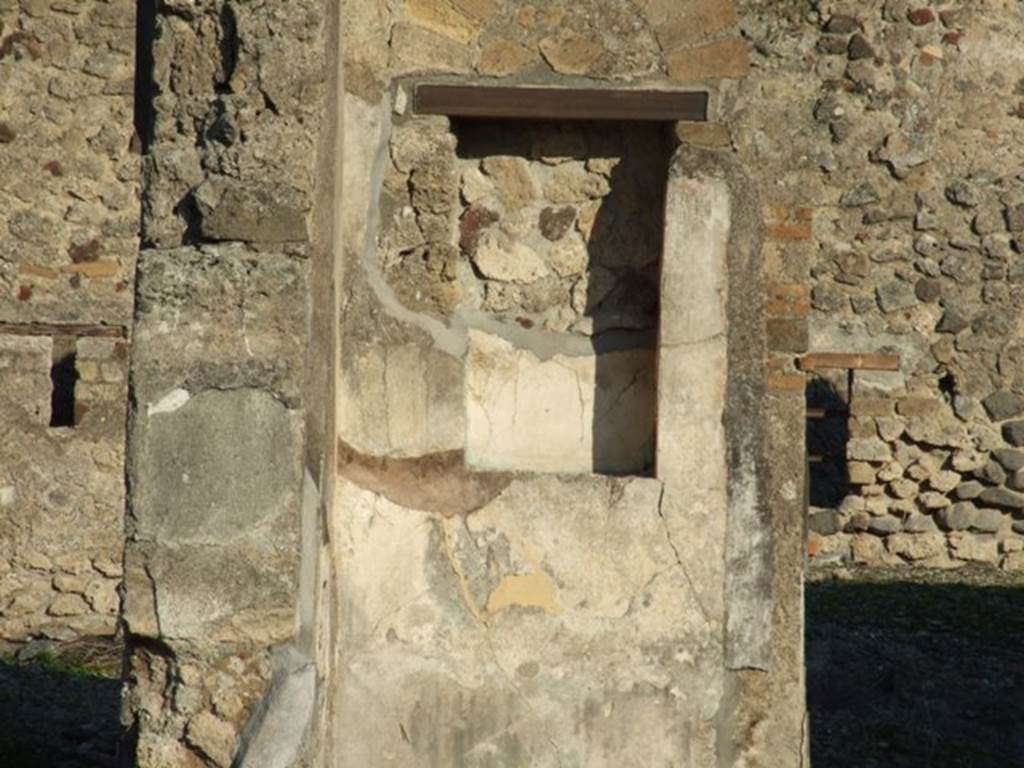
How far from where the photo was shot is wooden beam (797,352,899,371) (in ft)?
31.5

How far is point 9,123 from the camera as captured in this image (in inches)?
334

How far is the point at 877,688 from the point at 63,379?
3963mm

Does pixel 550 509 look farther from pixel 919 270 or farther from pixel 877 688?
pixel 919 270

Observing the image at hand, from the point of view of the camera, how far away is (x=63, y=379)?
333 inches

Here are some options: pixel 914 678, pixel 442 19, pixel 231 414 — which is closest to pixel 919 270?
pixel 914 678

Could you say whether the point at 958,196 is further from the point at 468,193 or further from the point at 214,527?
the point at 214,527

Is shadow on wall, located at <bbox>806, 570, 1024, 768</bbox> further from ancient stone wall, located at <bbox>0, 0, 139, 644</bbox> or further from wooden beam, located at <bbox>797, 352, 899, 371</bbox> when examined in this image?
ancient stone wall, located at <bbox>0, 0, 139, 644</bbox>

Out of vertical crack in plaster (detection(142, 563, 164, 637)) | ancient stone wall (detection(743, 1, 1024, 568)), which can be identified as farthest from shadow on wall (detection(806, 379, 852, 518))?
vertical crack in plaster (detection(142, 563, 164, 637))

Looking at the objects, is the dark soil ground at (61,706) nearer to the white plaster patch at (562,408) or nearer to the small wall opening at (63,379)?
the small wall opening at (63,379)

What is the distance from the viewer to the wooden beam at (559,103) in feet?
15.6

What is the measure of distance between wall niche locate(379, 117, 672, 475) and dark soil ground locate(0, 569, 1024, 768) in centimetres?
170

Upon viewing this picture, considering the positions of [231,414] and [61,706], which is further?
[61,706]

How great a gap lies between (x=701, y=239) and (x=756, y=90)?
442 mm

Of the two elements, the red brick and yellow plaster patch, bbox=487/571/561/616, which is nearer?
yellow plaster patch, bbox=487/571/561/616
